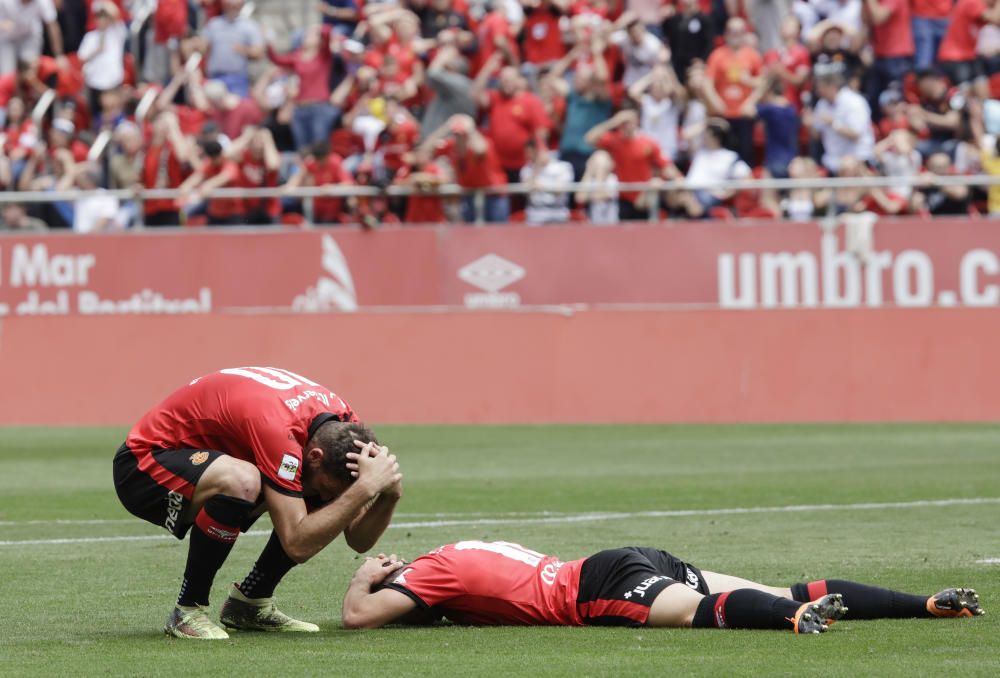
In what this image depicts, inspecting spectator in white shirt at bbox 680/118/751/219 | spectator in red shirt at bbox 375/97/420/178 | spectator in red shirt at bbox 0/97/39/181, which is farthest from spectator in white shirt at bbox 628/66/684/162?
spectator in red shirt at bbox 0/97/39/181

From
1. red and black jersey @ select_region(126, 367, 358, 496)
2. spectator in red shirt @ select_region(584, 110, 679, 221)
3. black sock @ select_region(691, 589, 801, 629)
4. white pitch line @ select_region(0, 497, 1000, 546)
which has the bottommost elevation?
white pitch line @ select_region(0, 497, 1000, 546)

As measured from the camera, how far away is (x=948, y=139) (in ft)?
70.0

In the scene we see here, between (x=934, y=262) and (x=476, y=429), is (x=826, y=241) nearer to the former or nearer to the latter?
(x=934, y=262)

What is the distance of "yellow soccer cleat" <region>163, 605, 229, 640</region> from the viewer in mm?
7469

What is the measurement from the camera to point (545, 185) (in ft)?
69.8

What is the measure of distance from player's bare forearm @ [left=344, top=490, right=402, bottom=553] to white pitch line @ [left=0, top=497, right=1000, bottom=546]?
12.7 feet

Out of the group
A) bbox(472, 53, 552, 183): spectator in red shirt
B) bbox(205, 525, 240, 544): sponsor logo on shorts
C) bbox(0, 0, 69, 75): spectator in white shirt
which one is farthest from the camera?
bbox(0, 0, 69, 75): spectator in white shirt

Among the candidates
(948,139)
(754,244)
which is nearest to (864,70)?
(948,139)

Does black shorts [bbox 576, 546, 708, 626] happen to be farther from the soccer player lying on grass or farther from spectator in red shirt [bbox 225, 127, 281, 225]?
spectator in red shirt [bbox 225, 127, 281, 225]

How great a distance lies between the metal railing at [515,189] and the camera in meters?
20.4

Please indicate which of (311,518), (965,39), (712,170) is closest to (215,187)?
(712,170)

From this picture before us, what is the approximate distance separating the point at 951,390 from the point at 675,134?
194 inches

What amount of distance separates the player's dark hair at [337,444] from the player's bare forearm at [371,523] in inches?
13.0

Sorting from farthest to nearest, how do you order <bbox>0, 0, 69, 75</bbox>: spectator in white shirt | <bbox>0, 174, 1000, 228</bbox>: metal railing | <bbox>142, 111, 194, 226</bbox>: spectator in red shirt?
<bbox>0, 0, 69, 75</bbox>: spectator in white shirt, <bbox>142, 111, 194, 226</bbox>: spectator in red shirt, <bbox>0, 174, 1000, 228</bbox>: metal railing
